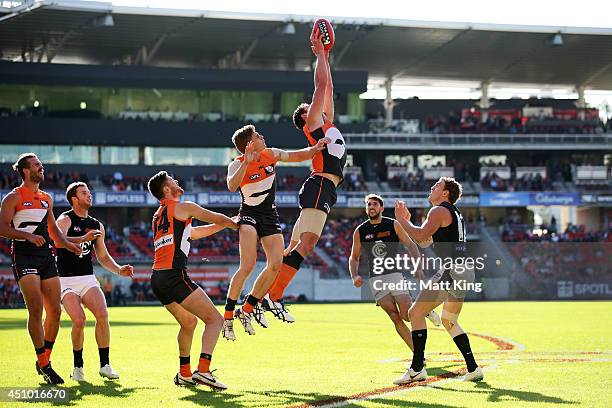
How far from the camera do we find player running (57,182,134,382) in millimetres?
13469

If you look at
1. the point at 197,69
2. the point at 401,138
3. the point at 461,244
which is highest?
the point at 197,69

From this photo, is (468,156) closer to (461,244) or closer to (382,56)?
(382,56)

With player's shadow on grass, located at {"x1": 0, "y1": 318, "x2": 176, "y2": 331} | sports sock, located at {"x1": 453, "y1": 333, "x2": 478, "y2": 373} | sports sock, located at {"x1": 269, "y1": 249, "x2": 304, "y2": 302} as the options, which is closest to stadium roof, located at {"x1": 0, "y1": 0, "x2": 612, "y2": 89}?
player's shadow on grass, located at {"x1": 0, "y1": 318, "x2": 176, "y2": 331}

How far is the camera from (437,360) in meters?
16.2

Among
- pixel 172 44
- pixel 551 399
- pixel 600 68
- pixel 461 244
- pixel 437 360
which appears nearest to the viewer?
pixel 551 399

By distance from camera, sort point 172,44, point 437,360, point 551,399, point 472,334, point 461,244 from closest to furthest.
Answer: point 551,399 < point 461,244 < point 437,360 < point 472,334 < point 172,44

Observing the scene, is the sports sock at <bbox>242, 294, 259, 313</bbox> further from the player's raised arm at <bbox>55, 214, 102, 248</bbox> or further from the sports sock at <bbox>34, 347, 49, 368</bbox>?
the sports sock at <bbox>34, 347, 49, 368</bbox>

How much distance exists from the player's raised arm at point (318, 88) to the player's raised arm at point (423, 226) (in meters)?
1.56

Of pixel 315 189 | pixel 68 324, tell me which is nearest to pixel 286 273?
pixel 315 189

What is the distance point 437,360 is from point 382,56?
154 ft

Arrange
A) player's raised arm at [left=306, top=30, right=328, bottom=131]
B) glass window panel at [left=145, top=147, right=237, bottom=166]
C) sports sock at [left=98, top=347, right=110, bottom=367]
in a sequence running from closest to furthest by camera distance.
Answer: player's raised arm at [left=306, top=30, right=328, bottom=131], sports sock at [left=98, top=347, right=110, bottom=367], glass window panel at [left=145, top=147, right=237, bottom=166]

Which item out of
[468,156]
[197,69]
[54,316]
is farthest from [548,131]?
[54,316]

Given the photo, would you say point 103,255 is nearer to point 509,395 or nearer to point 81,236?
point 81,236

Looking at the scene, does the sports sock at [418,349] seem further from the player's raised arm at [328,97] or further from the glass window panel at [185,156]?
the glass window panel at [185,156]
